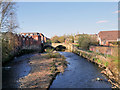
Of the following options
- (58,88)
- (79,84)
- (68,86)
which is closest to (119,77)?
(79,84)

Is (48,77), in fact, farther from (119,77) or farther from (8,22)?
(8,22)

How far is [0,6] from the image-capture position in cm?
1648

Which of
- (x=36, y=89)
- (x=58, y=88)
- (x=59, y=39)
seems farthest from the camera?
(x=59, y=39)

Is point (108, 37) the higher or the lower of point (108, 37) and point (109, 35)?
the lower

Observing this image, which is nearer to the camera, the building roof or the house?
the house

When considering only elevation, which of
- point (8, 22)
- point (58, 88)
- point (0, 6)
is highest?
point (0, 6)

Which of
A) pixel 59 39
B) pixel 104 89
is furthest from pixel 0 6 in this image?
pixel 59 39

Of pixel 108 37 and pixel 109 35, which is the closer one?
pixel 108 37

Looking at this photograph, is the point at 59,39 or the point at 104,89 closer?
→ the point at 104,89

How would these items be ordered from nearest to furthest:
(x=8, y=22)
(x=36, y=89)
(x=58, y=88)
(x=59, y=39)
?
(x=36, y=89) → (x=58, y=88) → (x=8, y=22) → (x=59, y=39)

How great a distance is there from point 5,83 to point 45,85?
397cm

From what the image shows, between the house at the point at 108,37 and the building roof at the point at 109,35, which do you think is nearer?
the house at the point at 108,37

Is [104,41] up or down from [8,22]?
down

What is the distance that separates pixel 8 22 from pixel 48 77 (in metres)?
10.9
